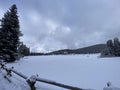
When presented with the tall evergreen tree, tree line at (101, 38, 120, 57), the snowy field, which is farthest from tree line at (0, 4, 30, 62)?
tree line at (101, 38, 120, 57)

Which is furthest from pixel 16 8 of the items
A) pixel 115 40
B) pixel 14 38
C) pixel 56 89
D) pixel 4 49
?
pixel 115 40

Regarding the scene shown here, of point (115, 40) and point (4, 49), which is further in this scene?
point (115, 40)

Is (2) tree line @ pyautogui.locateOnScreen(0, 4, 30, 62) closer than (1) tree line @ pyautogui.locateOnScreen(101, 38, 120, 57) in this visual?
Yes

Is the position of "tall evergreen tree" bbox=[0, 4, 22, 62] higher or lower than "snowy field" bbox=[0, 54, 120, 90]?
higher

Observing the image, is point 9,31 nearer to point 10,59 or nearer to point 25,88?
point 10,59

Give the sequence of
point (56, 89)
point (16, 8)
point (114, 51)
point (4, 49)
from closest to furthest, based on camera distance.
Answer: point (56, 89), point (4, 49), point (16, 8), point (114, 51)

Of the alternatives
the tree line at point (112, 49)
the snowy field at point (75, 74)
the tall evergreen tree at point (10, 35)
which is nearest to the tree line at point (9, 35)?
the tall evergreen tree at point (10, 35)

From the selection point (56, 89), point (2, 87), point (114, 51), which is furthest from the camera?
point (114, 51)

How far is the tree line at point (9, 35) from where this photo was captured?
72.5ft

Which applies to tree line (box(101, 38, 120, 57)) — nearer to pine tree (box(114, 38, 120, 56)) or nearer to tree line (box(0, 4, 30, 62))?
pine tree (box(114, 38, 120, 56))

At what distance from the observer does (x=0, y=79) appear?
280 inches

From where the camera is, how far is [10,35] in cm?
2280

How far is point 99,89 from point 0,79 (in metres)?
4.81

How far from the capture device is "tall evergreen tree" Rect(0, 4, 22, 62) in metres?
22.1
